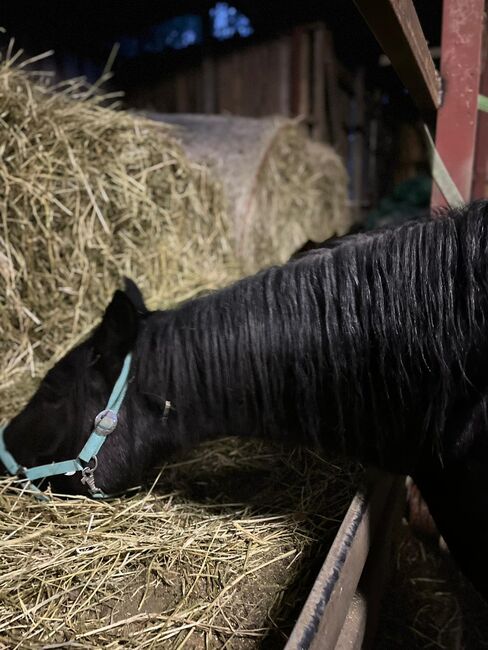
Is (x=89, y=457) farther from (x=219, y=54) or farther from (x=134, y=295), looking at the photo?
(x=219, y=54)

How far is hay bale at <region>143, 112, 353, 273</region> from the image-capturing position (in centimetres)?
354

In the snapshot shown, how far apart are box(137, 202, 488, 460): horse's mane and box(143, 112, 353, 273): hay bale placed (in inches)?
87.4

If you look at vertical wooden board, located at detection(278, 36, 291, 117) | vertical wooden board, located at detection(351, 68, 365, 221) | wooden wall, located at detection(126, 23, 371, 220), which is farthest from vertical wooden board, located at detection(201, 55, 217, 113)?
vertical wooden board, located at detection(351, 68, 365, 221)

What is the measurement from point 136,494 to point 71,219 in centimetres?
139

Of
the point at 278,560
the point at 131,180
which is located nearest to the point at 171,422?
the point at 278,560

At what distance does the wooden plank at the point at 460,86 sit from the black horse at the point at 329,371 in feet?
2.74

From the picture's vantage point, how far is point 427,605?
6.40ft

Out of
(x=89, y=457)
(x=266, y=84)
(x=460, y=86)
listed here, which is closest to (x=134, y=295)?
(x=89, y=457)

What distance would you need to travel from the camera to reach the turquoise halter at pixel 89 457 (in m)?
1.43

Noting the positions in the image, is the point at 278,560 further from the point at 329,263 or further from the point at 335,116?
the point at 335,116

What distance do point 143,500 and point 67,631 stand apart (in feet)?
1.54

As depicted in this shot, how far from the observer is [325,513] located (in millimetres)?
1586

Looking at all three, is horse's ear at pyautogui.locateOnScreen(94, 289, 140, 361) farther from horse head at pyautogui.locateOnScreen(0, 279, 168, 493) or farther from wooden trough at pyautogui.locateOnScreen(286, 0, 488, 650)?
wooden trough at pyautogui.locateOnScreen(286, 0, 488, 650)

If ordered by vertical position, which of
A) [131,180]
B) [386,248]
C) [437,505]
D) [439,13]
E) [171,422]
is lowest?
[437,505]
